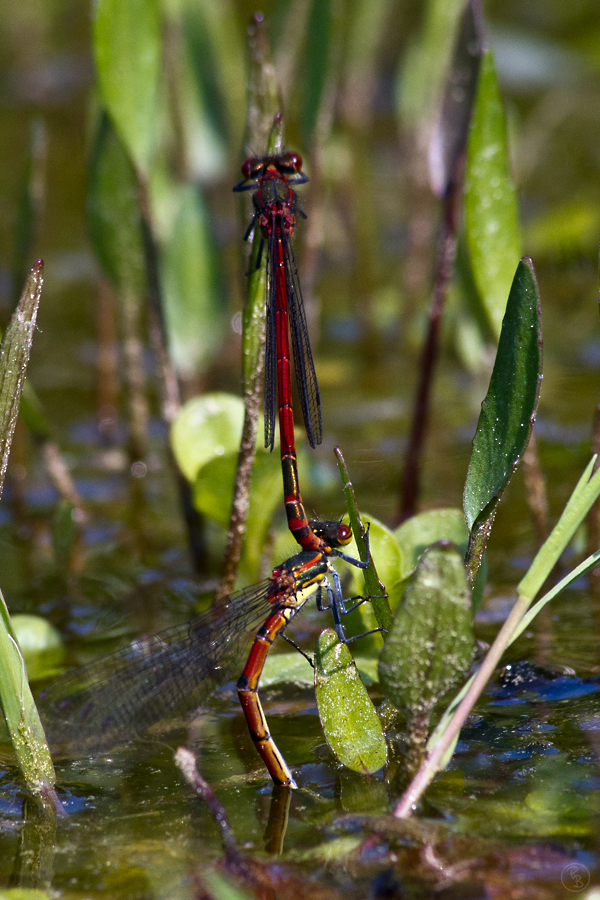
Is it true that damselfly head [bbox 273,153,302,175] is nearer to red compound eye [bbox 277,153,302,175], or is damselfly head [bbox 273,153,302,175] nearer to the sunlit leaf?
red compound eye [bbox 277,153,302,175]

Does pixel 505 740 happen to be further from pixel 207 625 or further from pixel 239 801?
pixel 207 625

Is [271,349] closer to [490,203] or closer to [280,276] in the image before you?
[280,276]

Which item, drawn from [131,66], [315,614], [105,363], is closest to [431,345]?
[315,614]

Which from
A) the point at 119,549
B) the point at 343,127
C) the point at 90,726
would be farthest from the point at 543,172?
the point at 90,726

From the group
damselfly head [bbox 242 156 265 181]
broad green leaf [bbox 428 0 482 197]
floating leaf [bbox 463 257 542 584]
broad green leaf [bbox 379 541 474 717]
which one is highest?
broad green leaf [bbox 428 0 482 197]

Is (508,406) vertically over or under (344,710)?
over

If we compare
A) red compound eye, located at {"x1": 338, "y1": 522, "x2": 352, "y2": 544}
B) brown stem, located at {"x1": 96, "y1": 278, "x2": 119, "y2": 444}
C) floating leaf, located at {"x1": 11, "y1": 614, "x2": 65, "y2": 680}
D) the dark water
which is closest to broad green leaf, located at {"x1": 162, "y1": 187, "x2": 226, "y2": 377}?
the dark water

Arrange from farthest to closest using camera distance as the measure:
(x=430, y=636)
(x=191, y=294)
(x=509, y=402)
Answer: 1. (x=191, y=294)
2. (x=509, y=402)
3. (x=430, y=636)
